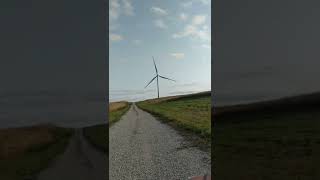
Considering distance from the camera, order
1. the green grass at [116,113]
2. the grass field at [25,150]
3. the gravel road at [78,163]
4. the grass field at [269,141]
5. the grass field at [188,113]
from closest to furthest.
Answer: the grass field at [25,150] < the gravel road at [78,163] < the grass field at [269,141] < the green grass at [116,113] < the grass field at [188,113]

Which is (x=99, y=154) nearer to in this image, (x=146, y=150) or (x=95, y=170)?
(x=95, y=170)

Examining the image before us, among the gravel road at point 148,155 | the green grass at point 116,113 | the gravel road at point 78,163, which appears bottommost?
the gravel road at point 148,155

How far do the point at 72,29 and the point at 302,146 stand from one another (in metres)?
2.11

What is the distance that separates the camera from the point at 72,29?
7.45ft

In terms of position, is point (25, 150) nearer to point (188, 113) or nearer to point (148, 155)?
point (148, 155)

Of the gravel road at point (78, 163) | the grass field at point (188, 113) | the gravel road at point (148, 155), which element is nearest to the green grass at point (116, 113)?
the gravel road at point (148, 155)

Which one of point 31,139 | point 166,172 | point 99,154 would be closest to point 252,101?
point 99,154

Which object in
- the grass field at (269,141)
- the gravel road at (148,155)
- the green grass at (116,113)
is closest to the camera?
the grass field at (269,141)

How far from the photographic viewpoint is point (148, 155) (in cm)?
518

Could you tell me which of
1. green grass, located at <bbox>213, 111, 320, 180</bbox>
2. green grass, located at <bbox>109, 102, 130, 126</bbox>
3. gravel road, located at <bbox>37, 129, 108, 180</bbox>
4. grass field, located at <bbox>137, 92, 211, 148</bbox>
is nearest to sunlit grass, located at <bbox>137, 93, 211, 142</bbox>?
grass field, located at <bbox>137, 92, 211, 148</bbox>

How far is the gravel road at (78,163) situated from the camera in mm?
2215

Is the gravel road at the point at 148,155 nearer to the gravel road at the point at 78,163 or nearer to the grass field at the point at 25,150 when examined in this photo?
the gravel road at the point at 78,163

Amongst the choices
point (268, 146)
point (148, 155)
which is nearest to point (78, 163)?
point (268, 146)

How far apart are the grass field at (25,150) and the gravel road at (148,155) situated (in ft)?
6.57
